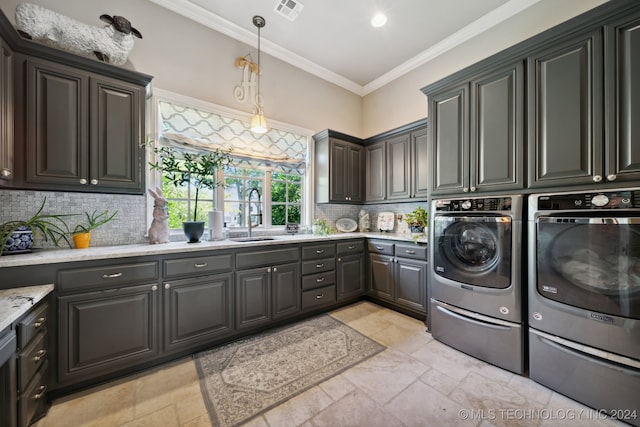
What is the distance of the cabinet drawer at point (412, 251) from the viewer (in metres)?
2.69

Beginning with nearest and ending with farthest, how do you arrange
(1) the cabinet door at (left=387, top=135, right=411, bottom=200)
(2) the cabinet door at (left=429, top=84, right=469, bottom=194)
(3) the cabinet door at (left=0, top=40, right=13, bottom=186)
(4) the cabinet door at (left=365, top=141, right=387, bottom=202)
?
(3) the cabinet door at (left=0, top=40, right=13, bottom=186) → (2) the cabinet door at (left=429, top=84, right=469, bottom=194) → (1) the cabinet door at (left=387, top=135, right=411, bottom=200) → (4) the cabinet door at (left=365, top=141, right=387, bottom=202)

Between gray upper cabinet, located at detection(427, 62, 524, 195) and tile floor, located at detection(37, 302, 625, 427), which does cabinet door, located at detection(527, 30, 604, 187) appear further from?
tile floor, located at detection(37, 302, 625, 427)

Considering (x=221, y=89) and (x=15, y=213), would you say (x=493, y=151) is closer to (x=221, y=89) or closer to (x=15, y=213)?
(x=221, y=89)

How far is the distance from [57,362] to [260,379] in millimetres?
1311

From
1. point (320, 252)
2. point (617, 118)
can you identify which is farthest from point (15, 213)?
point (617, 118)

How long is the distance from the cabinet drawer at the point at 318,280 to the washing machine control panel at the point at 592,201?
206 cm

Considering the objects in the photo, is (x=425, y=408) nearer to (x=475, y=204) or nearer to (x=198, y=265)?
(x=475, y=204)

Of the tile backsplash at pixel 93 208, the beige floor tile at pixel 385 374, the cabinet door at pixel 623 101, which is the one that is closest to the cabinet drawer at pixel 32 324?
the tile backsplash at pixel 93 208

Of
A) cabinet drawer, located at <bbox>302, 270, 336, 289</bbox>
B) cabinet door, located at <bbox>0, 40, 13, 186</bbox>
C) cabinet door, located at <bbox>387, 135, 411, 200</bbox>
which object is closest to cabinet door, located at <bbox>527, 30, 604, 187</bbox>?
cabinet door, located at <bbox>387, 135, 411, 200</bbox>

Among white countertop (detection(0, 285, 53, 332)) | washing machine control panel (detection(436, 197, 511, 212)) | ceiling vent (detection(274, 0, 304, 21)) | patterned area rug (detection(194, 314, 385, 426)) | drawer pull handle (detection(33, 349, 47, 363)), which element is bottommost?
patterned area rug (detection(194, 314, 385, 426))

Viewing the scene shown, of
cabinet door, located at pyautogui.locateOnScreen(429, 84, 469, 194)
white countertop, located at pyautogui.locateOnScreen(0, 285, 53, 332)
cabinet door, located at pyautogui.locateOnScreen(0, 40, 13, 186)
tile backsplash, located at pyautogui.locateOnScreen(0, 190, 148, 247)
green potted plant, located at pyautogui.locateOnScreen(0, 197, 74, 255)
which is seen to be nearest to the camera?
white countertop, located at pyautogui.locateOnScreen(0, 285, 53, 332)

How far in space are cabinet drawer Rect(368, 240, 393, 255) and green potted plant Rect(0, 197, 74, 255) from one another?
3.05m

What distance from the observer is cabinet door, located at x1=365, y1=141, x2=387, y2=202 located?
142 inches

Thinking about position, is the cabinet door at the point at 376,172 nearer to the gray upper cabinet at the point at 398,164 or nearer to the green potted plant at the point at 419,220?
the gray upper cabinet at the point at 398,164
